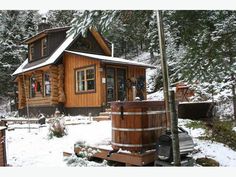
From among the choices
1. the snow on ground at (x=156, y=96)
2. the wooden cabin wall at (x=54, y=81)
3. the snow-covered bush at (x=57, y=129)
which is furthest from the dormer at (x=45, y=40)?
the snow on ground at (x=156, y=96)

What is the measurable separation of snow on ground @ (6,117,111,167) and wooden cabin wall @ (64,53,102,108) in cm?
96

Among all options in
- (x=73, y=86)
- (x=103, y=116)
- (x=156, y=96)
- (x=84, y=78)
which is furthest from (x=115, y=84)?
(x=156, y=96)

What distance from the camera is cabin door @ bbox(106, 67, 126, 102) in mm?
5824

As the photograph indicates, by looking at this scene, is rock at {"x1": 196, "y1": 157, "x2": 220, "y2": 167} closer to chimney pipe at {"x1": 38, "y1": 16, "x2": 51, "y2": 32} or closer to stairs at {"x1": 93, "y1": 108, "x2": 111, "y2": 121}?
stairs at {"x1": 93, "y1": 108, "x2": 111, "y2": 121}

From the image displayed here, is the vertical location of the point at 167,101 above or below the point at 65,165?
above

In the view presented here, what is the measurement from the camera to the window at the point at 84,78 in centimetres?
601

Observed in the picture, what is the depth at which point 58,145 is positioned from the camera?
3959 millimetres

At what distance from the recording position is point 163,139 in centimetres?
304

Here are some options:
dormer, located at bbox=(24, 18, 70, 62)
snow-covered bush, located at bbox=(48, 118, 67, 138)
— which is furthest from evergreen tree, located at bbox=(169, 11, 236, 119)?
snow-covered bush, located at bbox=(48, 118, 67, 138)

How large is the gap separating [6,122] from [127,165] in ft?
5.37

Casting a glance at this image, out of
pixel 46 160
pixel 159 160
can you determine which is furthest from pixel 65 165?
pixel 159 160

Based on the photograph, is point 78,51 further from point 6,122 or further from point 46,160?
point 46,160

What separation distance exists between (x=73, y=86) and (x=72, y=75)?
24cm

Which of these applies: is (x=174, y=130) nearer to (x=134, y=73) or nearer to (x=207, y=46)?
(x=207, y=46)
